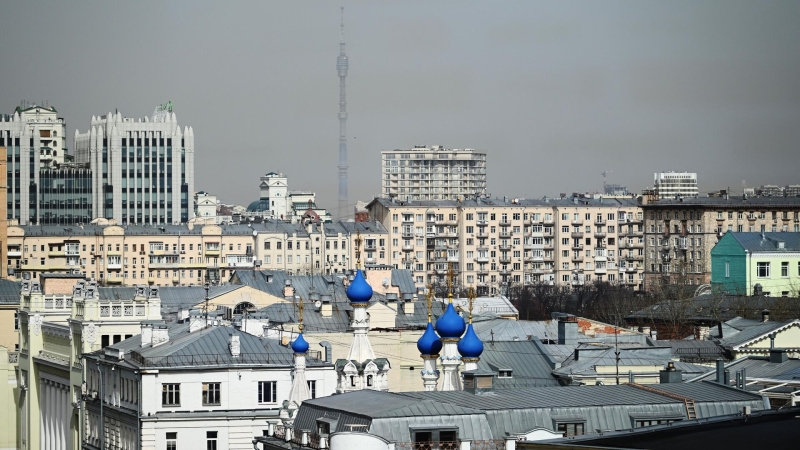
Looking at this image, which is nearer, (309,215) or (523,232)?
(523,232)

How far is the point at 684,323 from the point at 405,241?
99.1m

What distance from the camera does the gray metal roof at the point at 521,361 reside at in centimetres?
5435

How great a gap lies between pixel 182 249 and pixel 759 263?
79.2 meters

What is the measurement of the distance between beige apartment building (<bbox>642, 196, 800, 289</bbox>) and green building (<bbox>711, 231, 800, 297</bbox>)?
44865 millimetres

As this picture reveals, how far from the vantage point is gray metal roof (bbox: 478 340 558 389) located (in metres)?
54.4

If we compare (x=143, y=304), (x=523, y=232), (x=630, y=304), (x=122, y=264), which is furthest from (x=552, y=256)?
(x=143, y=304)

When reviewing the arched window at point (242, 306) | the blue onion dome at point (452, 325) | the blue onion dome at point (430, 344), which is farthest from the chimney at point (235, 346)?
the arched window at point (242, 306)

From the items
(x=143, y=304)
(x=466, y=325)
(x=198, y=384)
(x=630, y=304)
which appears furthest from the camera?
(x=630, y=304)

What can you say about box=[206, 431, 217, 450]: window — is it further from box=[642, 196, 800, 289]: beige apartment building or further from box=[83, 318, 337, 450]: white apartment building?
box=[642, 196, 800, 289]: beige apartment building

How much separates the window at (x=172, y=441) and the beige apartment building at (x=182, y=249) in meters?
114

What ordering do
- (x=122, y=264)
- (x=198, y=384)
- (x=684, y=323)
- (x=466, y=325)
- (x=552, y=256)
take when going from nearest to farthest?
Answer: (x=466, y=325) → (x=198, y=384) → (x=684, y=323) → (x=122, y=264) → (x=552, y=256)

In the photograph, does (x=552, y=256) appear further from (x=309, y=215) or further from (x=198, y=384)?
(x=198, y=384)

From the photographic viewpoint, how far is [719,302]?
89.3 meters

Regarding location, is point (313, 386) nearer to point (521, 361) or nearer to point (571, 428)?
point (521, 361)
